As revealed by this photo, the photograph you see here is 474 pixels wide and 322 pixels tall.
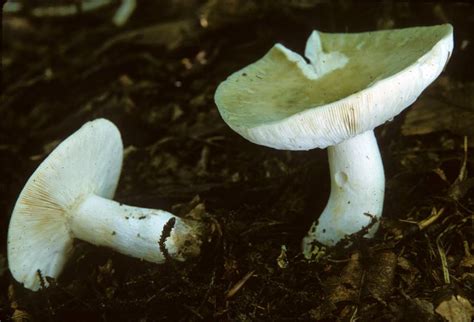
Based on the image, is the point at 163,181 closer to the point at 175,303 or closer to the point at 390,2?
Answer: the point at 175,303

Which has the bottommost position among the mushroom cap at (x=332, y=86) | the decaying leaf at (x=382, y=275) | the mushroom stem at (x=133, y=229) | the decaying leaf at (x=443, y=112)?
the decaying leaf at (x=382, y=275)

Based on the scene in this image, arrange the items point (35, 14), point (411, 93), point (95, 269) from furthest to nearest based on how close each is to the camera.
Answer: point (35, 14), point (95, 269), point (411, 93)

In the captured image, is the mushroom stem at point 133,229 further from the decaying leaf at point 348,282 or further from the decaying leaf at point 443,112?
the decaying leaf at point 443,112

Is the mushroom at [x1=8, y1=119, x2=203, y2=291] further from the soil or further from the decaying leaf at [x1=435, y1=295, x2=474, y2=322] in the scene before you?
the decaying leaf at [x1=435, y1=295, x2=474, y2=322]

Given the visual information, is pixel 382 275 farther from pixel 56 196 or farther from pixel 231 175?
pixel 56 196

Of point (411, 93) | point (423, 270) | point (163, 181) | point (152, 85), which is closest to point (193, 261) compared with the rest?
point (163, 181)

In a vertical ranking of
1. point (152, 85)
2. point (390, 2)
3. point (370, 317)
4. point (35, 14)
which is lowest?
point (370, 317)

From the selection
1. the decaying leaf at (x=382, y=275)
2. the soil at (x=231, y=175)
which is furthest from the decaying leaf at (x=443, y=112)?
the decaying leaf at (x=382, y=275)

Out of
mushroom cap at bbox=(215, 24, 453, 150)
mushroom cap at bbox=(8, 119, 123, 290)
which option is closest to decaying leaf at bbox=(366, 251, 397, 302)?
mushroom cap at bbox=(215, 24, 453, 150)
